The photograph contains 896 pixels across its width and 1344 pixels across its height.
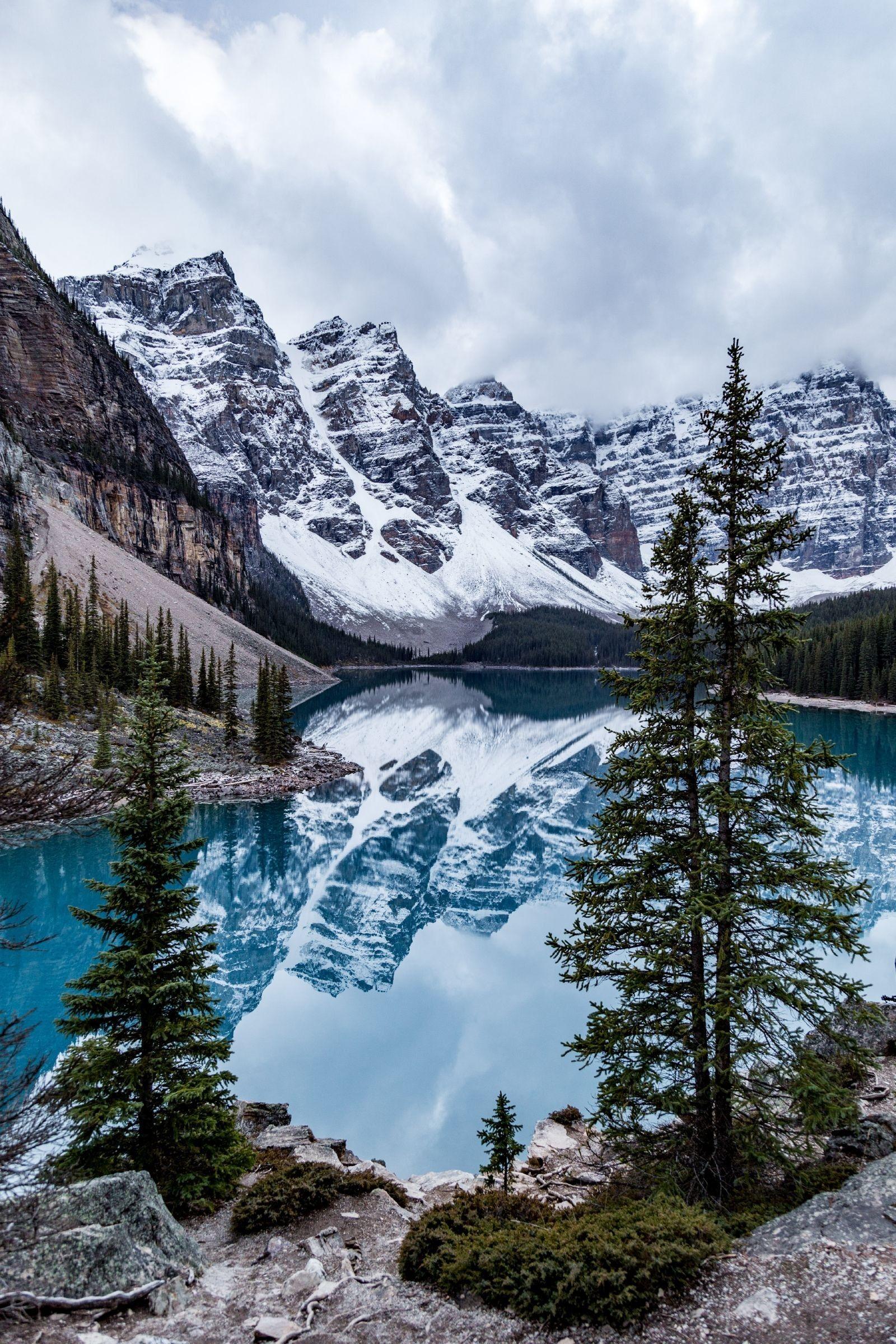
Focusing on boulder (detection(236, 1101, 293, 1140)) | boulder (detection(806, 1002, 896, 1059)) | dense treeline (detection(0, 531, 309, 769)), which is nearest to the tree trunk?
boulder (detection(806, 1002, 896, 1059))

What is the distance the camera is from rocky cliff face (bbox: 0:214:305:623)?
3831 inches

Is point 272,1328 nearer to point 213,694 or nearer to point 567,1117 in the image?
point 567,1117

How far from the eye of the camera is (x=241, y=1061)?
1625cm

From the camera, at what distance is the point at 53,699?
40.8 meters

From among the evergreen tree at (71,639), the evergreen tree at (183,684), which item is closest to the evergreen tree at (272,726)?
the evergreen tree at (183,684)

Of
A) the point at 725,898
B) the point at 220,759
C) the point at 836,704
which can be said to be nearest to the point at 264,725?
the point at 220,759

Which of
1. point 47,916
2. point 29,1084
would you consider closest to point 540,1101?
point 29,1084

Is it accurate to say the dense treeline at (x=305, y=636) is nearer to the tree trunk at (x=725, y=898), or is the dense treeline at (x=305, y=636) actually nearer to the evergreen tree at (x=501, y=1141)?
the evergreen tree at (x=501, y=1141)

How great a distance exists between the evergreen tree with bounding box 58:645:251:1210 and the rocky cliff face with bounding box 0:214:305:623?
276 feet

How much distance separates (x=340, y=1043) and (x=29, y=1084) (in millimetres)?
14140

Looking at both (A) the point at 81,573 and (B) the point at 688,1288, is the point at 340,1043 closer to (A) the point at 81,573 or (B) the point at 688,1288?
(B) the point at 688,1288

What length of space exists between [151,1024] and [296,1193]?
2.94 metres

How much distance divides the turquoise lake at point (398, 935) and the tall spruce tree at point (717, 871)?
1206mm

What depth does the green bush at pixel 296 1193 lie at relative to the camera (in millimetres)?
8430
